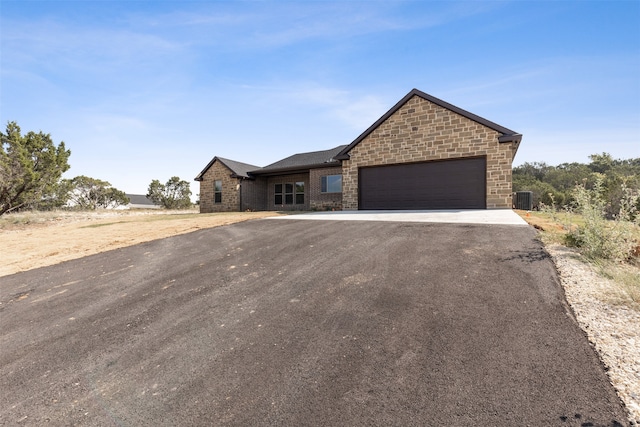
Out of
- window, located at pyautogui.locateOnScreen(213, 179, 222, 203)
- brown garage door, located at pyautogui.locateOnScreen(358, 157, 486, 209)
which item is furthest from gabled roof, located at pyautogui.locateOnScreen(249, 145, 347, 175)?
brown garage door, located at pyautogui.locateOnScreen(358, 157, 486, 209)

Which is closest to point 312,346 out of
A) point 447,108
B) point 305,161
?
point 447,108

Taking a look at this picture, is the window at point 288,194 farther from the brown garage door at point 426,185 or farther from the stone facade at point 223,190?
the brown garage door at point 426,185

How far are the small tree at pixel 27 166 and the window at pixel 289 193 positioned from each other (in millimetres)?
15253

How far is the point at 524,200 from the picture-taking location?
54.5 feet

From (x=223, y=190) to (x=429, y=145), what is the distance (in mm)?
16753

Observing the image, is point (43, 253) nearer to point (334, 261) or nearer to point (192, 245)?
point (192, 245)

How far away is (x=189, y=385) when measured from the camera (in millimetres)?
2641

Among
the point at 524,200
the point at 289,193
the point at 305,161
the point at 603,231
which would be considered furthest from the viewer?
the point at 289,193

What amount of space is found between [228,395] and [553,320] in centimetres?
357

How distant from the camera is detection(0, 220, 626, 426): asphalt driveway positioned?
2.24m

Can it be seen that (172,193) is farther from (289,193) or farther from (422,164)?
(422,164)

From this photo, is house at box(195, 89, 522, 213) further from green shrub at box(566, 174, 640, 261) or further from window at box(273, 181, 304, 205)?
green shrub at box(566, 174, 640, 261)

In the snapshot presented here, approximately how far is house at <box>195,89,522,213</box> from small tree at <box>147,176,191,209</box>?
29888 mm

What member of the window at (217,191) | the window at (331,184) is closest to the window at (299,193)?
the window at (331,184)
